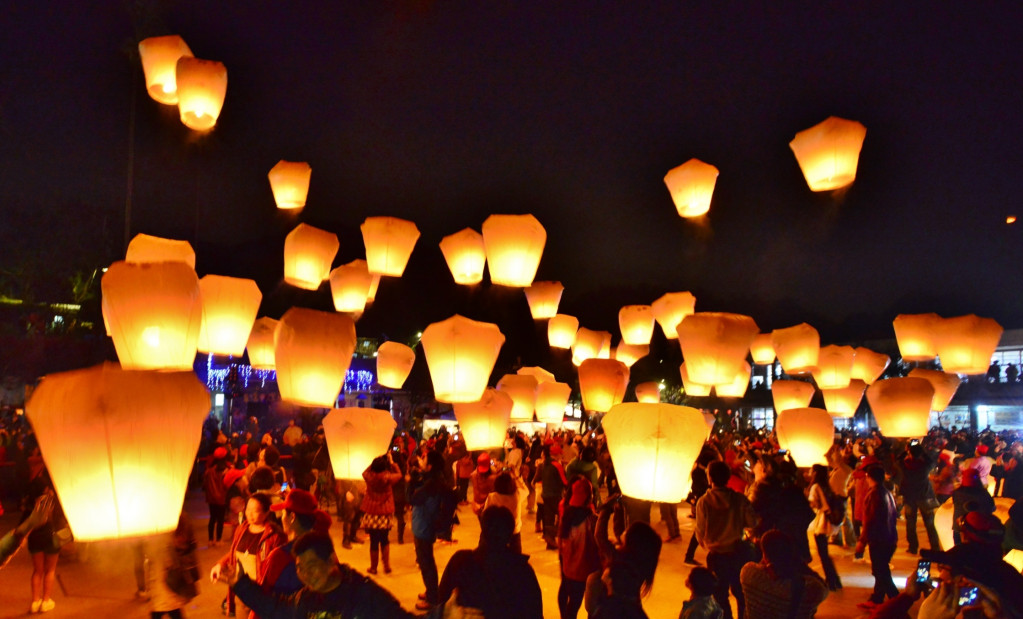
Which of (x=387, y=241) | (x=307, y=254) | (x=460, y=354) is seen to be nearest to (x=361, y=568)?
(x=460, y=354)

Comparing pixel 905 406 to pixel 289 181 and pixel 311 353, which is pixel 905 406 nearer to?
pixel 311 353

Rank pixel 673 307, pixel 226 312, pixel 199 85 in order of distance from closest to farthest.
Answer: pixel 226 312, pixel 199 85, pixel 673 307

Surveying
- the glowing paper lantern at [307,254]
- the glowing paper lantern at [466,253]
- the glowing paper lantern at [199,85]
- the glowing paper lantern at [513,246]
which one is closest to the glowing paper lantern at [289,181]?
the glowing paper lantern at [307,254]

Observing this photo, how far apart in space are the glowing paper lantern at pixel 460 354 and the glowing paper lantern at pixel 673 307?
579 centimetres

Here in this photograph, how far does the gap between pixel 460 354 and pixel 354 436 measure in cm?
168

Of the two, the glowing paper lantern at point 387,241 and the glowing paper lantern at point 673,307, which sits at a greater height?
the glowing paper lantern at point 387,241

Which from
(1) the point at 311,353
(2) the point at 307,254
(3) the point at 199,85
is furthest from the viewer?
(2) the point at 307,254

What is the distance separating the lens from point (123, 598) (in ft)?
22.8

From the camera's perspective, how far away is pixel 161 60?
8.07 meters

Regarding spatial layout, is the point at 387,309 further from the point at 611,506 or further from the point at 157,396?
the point at 157,396

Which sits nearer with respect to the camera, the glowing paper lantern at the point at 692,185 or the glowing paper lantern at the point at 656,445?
the glowing paper lantern at the point at 656,445

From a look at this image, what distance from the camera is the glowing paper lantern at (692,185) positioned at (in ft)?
28.9

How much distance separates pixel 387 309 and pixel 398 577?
68.2ft

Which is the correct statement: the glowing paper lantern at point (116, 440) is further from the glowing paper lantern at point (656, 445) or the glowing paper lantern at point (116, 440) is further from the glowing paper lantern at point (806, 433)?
the glowing paper lantern at point (806, 433)
